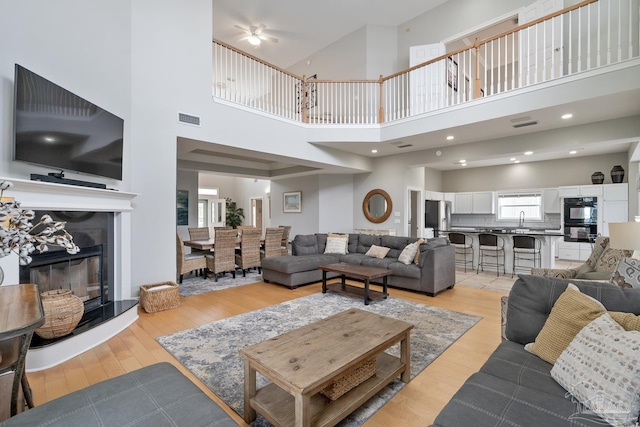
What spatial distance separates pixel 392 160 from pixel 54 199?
22.2 feet

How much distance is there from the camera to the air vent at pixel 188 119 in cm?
443

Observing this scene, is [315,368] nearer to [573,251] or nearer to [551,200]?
[573,251]

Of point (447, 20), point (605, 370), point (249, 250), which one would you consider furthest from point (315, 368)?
point (447, 20)

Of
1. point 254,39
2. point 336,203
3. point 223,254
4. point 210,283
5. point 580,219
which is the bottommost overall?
point 210,283

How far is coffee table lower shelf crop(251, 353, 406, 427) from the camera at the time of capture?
1.65m

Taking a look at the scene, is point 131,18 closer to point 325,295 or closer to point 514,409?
point 325,295

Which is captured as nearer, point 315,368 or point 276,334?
point 315,368

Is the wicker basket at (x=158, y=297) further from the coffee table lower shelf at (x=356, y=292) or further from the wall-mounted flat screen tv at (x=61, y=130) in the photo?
the coffee table lower shelf at (x=356, y=292)

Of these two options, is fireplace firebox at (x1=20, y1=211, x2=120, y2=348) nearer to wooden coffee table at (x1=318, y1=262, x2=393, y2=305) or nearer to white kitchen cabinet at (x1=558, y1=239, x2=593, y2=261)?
wooden coffee table at (x1=318, y1=262, x2=393, y2=305)

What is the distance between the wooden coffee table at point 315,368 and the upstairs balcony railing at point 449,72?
173 inches

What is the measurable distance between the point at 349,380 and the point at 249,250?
4.40m

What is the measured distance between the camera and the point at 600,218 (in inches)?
285

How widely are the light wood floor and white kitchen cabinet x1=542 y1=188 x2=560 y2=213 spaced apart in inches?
215

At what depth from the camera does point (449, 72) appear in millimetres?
5973
